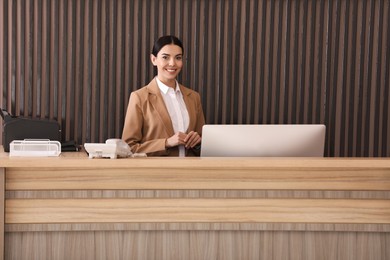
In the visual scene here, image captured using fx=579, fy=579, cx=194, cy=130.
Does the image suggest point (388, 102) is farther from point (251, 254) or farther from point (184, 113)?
point (251, 254)

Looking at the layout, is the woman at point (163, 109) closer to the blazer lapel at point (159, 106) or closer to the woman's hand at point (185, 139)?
the blazer lapel at point (159, 106)

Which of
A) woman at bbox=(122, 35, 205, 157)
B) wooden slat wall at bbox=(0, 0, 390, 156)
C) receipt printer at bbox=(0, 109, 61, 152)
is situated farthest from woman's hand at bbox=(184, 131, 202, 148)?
wooden slat wall at bbox=(0, 0, 390, 156)

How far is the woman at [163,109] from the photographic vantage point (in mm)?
3992

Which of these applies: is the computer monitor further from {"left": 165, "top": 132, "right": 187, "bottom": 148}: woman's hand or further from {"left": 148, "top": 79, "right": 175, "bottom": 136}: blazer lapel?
{"left": 148, "top": 79, "right": 175, "bottom": 136}: blazer lapel

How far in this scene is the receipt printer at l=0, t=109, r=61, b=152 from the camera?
389 centimetres

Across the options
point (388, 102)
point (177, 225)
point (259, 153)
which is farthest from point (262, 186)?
point (388, 102)

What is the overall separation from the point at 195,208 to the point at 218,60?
2158 mm

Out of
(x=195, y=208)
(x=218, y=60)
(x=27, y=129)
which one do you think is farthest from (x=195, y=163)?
(x=218, y=60)

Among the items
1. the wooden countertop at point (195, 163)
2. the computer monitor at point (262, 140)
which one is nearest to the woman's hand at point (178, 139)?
the computer monitor at point (262, 140)

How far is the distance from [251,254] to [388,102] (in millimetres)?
2581

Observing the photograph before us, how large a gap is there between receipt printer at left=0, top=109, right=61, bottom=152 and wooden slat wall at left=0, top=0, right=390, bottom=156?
→ 1.93 ft

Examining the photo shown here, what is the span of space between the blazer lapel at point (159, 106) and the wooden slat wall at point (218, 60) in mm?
621

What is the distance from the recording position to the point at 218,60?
4688mm

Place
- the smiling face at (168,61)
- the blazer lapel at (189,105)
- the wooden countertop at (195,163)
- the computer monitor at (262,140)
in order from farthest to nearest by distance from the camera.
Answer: the blazer lapel at (189,105) < the smiling face at (168,61) < the computer monitor at (262,140) < the wooden countertop at (195,163)
